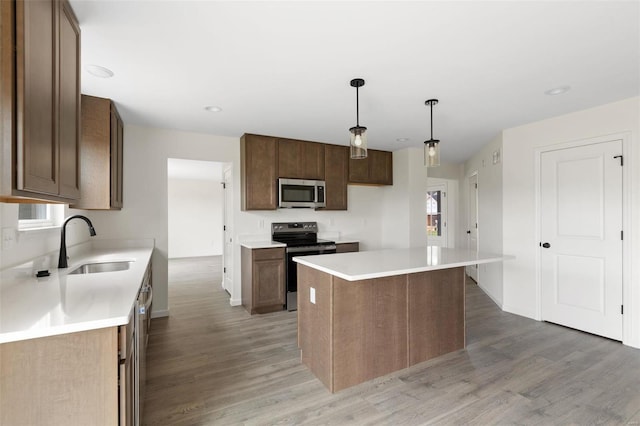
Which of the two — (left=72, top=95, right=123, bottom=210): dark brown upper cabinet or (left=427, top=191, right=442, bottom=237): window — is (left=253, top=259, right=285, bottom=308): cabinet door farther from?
(left=427, top=191, right=442, bottom=237): window

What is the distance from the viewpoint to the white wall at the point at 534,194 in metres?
2.92

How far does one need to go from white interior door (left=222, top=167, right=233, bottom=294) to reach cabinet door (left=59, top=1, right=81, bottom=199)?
8.79 feet

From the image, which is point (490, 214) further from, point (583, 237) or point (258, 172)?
point (258, 172)

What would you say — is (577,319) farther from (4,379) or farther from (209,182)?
(209,182)

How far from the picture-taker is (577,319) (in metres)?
3.33

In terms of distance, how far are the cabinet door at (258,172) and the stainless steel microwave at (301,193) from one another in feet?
0.37

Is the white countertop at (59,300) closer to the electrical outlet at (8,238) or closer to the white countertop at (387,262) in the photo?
the electrical outlet at (8,238)

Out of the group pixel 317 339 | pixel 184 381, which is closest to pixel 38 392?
pixel 184 381

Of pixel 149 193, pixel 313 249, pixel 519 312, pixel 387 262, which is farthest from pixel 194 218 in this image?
pixel 519 312

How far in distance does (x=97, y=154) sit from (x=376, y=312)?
2771 mm

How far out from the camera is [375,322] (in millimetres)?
2336

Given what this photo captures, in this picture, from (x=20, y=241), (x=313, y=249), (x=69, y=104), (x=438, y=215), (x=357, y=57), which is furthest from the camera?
(x=438, y=215)

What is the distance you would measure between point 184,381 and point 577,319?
4007 mm

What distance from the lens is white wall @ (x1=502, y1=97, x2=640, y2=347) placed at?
2.92 metres
